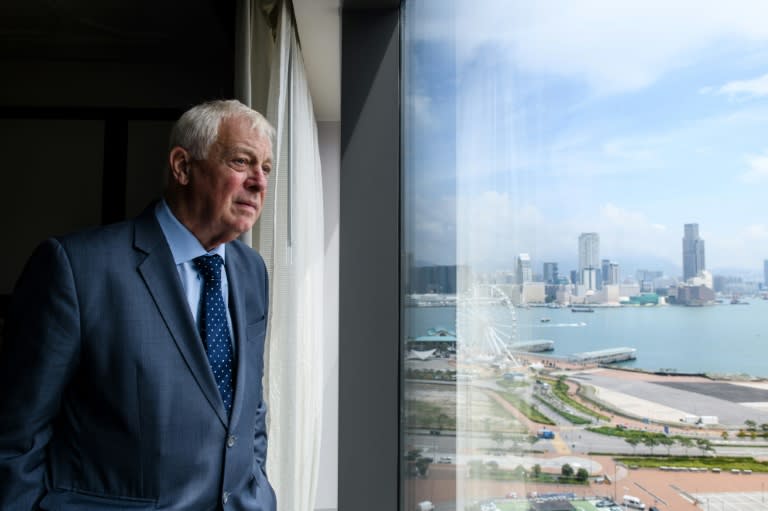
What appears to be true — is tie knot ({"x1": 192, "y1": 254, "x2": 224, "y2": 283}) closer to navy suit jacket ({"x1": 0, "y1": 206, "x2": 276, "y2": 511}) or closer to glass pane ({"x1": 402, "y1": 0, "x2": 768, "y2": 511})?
navy suit jacket ({"x1": 0, "y1": 206, "x2": 276, "y2": 511})

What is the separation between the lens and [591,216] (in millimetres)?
858

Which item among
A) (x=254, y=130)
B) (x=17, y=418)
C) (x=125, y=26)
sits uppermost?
(x=125, y=26)

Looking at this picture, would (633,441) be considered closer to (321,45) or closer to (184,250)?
(184,250)

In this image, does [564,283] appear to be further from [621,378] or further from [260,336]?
[260,336]

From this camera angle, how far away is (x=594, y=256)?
2.73ft

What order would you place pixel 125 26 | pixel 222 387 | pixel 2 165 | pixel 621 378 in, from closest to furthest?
pixel 621 378
pixel 222 387
pixel 125 26
pixel 2 165

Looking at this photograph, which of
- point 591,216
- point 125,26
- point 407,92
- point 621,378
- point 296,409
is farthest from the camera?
point 125,26

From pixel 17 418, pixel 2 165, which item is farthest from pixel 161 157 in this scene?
pixel 17 418

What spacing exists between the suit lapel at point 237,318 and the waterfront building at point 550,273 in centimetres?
68

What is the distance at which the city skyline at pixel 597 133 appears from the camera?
55 cm

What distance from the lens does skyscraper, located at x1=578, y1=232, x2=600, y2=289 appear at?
0.83 m

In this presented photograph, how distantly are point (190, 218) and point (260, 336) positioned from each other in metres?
0.35

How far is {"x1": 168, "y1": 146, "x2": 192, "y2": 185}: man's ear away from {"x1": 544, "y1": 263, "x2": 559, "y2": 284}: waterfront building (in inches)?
30.5

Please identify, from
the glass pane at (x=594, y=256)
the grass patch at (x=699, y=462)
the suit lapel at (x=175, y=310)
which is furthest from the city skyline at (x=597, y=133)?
the suit lapel at (x=175, y=310)
